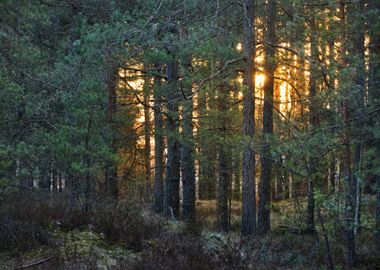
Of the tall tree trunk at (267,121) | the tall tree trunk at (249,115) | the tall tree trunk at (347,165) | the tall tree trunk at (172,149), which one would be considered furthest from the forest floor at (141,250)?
the tall tree trunk at (172,149)

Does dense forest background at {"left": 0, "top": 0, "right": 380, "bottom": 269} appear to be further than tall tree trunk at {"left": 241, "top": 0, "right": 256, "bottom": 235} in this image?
No

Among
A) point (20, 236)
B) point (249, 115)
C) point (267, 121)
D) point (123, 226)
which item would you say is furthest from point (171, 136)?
point (20, 236)

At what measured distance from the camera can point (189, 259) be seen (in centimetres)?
667

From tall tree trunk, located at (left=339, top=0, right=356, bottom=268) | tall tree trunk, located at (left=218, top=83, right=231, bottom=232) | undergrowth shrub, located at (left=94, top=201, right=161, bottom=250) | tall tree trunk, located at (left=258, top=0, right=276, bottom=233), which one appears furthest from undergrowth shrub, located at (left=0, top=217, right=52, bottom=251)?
tall tree trunk, located at (left=258, top=0, right=276, bottom=233)


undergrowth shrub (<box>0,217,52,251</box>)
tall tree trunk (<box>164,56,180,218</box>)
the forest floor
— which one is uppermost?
tall tree trunk (<box>164,56,180,218</box>)

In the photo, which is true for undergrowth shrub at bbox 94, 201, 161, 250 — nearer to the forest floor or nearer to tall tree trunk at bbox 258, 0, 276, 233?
the forest floor

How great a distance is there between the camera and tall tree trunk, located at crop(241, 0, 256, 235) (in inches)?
447

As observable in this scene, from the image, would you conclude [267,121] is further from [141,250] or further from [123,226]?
[141,250]

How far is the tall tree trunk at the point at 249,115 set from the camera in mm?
11352

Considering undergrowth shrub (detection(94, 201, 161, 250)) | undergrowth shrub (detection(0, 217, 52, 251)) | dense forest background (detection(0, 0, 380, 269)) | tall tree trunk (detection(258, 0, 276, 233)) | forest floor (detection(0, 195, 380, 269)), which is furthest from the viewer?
tall tree trunk (detection(258, 0, 276, 233))

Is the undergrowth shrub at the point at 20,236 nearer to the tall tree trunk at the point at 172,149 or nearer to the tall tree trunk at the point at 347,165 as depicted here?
the tall tree trunk at the point at 347,165

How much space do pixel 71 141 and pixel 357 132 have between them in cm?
664

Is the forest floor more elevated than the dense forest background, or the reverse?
the dense forest background

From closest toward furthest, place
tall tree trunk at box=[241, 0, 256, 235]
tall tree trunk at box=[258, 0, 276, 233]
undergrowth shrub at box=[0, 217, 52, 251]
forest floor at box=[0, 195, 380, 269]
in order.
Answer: forest floor at box=[0, 195, 380, 269]
undergrowth shrub at box=[0, 217, 52, 251]
tall tree trunk at box=[241, 0, 256, 235]
tall tree trunk at box=[258, 0, 276, 233]
